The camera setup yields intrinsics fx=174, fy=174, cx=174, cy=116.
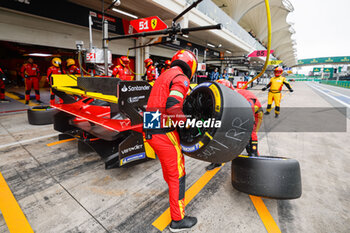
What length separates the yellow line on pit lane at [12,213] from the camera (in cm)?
173

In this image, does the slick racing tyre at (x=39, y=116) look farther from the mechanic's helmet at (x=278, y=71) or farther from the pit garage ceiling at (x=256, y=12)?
the pit garage ceiling at (x=256, y=12)

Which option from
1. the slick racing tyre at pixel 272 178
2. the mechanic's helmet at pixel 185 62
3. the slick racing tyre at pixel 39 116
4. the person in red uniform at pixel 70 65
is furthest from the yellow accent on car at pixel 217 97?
the person in red uniform at pixel 70 65

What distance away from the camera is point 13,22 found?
6504 mm

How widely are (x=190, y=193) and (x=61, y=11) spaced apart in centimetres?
893

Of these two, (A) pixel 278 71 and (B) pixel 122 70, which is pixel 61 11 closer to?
(B) pixel 122 70

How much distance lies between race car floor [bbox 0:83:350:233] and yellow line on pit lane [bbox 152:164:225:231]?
0.03m

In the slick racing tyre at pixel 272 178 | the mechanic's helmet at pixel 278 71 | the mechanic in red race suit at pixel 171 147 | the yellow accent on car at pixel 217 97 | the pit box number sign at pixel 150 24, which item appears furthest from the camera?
the mechanic's helmet at pixel 278 71

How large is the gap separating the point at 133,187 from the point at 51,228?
0.96 m

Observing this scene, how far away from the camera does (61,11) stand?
734cm

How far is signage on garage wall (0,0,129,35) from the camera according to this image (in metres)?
6.20

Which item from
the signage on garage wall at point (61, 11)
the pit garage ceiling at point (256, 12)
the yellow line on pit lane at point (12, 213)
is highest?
the pit garage ceiling at point (256, 12)

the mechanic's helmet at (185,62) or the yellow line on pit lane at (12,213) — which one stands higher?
the mechanic's helmet at (185,62)

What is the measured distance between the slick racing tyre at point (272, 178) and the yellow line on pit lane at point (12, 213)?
7.72 feet

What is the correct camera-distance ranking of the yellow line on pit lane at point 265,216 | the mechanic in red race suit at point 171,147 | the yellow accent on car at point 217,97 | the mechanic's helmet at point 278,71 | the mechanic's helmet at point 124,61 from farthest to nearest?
the mechanic's helmet at point 278,71
the mechanic's helmet at point 124,61
the yellow line on pit lane at point 265,216
the mechanic in red race suit at point 171,147
the yellow accent on car at point 217,97
